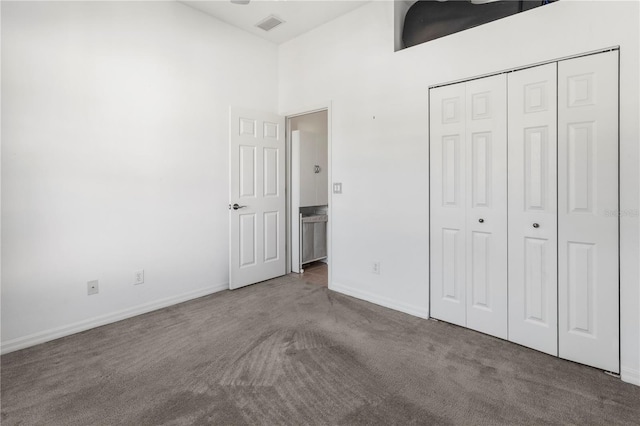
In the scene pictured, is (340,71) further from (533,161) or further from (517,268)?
(517,268)

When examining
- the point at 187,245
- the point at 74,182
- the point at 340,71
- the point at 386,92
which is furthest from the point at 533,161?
the point at 74,182

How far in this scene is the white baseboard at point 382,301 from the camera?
289cm

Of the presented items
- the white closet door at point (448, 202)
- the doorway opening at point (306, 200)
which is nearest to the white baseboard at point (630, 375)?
the white closet door at point (448, 202)

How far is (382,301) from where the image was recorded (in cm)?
318

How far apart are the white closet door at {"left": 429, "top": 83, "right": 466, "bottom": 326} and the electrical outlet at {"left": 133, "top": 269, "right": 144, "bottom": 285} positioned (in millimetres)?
2683

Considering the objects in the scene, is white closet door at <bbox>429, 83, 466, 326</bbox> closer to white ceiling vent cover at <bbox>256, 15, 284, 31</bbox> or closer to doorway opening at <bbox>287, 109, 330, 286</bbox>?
doorway opening at <bbox>287, 109, 330, 286</bbox>

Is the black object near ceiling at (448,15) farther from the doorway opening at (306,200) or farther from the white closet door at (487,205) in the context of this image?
the doorway opening at (306,200)

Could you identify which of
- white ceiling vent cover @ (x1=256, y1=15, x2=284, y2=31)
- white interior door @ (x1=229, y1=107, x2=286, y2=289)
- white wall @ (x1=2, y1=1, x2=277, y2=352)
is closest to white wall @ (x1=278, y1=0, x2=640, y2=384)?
white ceiling vent cover @ (x1=256, y1=15, x2=284, y2=31)

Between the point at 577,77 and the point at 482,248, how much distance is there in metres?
1.32

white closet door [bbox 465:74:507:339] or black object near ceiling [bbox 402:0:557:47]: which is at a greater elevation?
black object near ceiling [bbox 402:0:557:47]

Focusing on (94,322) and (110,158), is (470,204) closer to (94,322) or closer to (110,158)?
(110,158)

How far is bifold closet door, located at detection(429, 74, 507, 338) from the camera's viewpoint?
2.44m

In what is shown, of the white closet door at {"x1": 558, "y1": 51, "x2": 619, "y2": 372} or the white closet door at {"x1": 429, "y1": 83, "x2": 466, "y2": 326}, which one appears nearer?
the white closet door at {"x1": 558, "y1": 51, "x2": 619, "y2": 372}

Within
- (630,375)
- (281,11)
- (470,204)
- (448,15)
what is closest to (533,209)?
(470,204)
